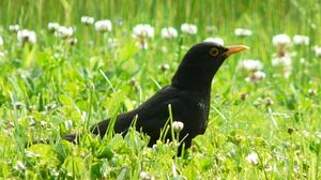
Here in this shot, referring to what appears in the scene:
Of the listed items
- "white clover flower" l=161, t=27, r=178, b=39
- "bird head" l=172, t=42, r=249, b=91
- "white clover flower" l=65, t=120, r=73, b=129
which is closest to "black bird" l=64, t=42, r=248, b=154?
"bird head" l=172, t=42, r=249, b=91

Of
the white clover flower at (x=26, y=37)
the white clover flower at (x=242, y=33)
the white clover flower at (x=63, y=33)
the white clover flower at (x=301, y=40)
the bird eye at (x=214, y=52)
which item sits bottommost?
the white clover flower at (x=301, y=40)

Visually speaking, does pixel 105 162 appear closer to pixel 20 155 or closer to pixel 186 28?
pixel 20 155

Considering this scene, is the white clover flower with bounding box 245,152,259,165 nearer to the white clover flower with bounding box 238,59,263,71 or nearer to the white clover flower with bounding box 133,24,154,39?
the white clover flower with bounding box 238,59,263,71

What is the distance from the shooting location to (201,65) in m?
6.54

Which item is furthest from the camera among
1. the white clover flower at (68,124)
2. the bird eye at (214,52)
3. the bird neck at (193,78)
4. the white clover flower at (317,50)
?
the white clover flower at (317,50)

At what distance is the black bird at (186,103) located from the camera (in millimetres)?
6156

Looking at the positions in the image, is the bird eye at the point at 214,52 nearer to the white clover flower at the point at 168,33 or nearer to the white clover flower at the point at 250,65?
the white clover flower at the point at 250,65

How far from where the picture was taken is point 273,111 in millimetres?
7441

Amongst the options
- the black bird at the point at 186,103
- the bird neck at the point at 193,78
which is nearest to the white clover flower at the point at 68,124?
the black bird at the point at 186,103

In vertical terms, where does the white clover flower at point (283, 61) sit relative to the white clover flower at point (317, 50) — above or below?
below

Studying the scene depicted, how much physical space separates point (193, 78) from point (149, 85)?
4.88 feet

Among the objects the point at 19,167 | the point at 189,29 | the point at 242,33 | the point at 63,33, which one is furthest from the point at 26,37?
the point at 19,167

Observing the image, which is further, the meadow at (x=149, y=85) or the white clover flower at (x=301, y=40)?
the white clover flower at (x=301, y=40)

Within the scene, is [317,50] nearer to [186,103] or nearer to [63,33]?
[63,33]
